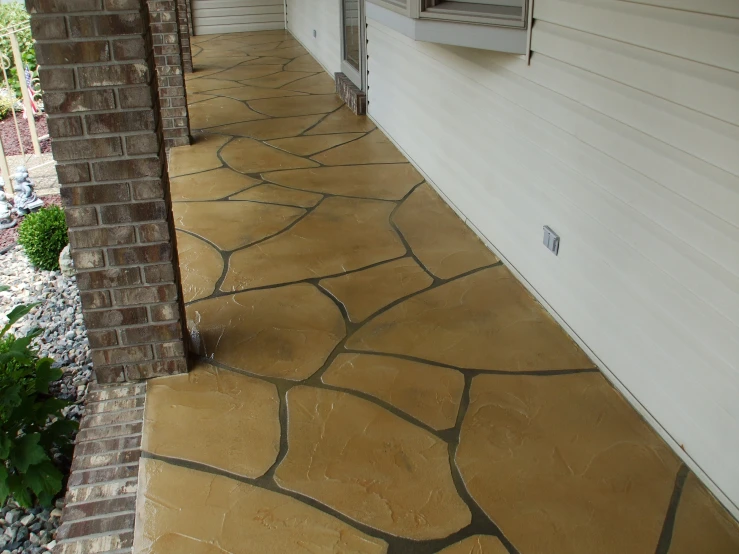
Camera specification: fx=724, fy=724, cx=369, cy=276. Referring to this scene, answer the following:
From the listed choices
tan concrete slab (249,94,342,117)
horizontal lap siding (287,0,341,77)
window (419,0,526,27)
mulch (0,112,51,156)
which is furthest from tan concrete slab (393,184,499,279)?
mulch (0,112,51,156)

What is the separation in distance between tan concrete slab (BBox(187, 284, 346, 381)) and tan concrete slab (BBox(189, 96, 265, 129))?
10.9 ft

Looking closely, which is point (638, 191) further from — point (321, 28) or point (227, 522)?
point (321, 28)

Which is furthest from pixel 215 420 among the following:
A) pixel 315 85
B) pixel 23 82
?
pixel 315 85

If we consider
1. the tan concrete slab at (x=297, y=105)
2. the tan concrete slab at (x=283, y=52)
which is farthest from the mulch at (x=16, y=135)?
the tan concrete slab at (x=283, y=52)

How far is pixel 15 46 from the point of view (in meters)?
5.00

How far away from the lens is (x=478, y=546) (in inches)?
79.0

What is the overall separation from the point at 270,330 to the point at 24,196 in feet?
9.48

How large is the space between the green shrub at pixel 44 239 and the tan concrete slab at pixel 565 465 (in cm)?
278

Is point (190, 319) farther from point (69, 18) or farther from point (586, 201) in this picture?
point (586, 201)

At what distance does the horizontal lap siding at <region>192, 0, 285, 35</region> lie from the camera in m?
11.4

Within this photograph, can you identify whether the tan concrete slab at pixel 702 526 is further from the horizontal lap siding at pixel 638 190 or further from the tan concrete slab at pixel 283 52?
the tan concrete slab at pixel 283 52

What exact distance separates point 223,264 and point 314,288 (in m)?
0.57

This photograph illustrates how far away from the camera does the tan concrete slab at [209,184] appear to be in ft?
15.4

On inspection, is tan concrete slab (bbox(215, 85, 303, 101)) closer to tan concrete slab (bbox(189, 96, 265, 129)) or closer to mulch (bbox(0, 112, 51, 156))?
tan concrete slab (bbox(189, 96, 265, 129))
